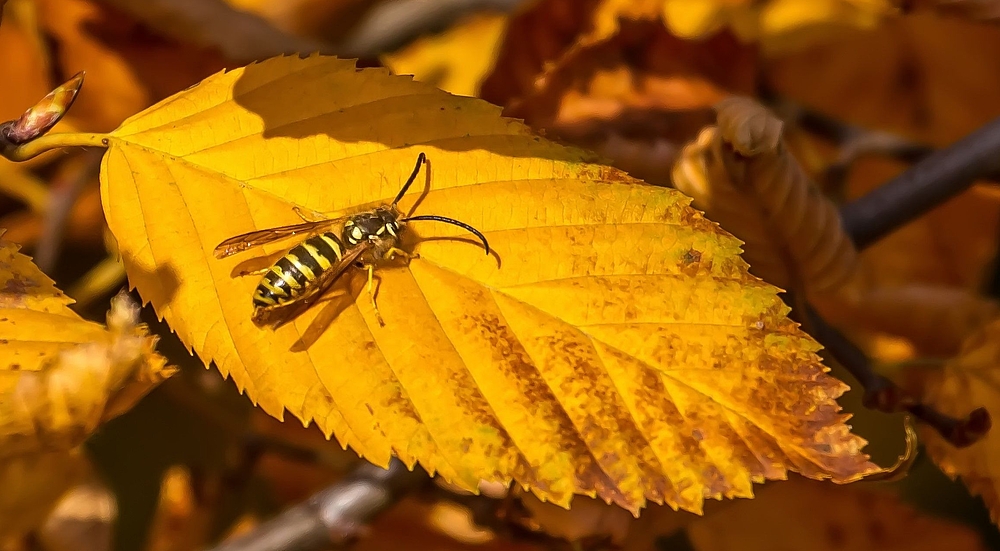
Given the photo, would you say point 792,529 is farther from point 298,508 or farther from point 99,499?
point 99,499

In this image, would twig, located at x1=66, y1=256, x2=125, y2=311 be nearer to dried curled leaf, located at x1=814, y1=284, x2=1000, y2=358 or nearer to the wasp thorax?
the wasp thorax

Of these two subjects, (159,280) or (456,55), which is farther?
(456,55)

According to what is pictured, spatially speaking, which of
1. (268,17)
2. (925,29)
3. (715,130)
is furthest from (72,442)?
(925,29)

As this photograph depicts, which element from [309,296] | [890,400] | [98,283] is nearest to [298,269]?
[309,296]

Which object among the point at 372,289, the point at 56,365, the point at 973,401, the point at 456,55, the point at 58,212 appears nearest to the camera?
the point at 56,365

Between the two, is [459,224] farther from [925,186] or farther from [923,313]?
→ [923,313]

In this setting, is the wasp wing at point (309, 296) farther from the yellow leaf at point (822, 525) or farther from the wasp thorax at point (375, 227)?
the yellow leaf at point (822, 525)
